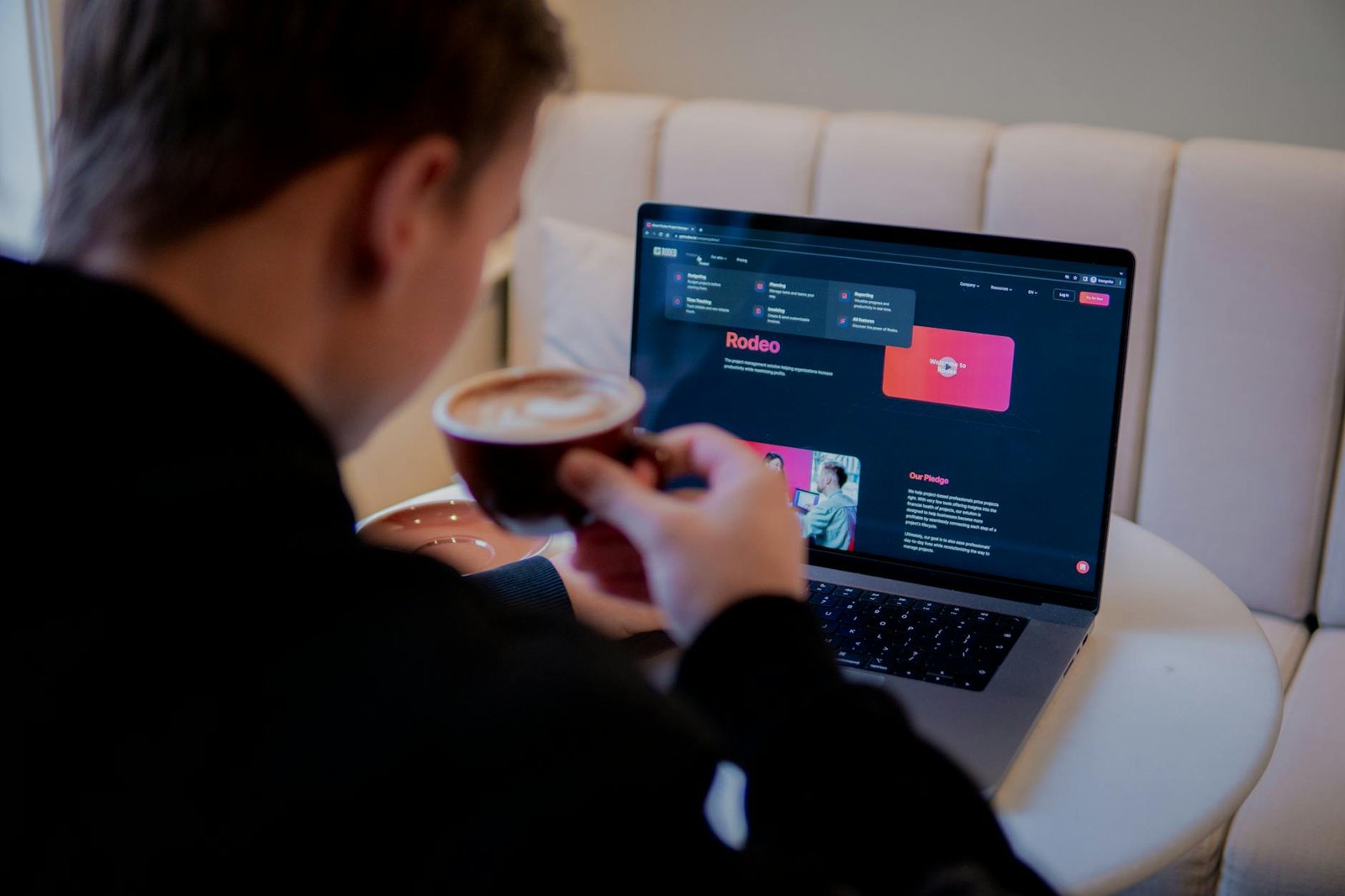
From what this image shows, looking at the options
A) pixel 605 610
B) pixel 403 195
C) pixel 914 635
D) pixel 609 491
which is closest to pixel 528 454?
pixel 609 491

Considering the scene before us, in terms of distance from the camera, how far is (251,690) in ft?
1.45

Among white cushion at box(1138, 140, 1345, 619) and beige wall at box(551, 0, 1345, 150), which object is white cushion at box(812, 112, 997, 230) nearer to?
beige wall at box(551, 0, 1345, 150)

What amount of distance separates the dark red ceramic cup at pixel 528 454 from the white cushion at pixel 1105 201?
3.97ft

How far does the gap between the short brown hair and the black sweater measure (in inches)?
2.2

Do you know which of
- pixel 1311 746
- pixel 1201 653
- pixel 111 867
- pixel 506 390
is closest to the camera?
pixel 111 867

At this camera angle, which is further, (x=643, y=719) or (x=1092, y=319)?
(x=1092, y=319)

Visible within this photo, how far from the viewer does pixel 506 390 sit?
79 cm

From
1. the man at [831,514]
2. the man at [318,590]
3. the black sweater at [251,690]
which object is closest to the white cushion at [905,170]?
the man at [831,514]

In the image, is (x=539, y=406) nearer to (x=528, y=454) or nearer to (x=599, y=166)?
(x=528, y=454)

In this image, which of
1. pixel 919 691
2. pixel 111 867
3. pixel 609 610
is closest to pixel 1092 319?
pixel 919 691

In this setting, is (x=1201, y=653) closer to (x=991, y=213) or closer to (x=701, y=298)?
(x=701, y=298)

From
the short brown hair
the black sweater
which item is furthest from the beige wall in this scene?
the black sweater

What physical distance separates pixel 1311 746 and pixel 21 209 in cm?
189

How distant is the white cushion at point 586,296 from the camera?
195cm
